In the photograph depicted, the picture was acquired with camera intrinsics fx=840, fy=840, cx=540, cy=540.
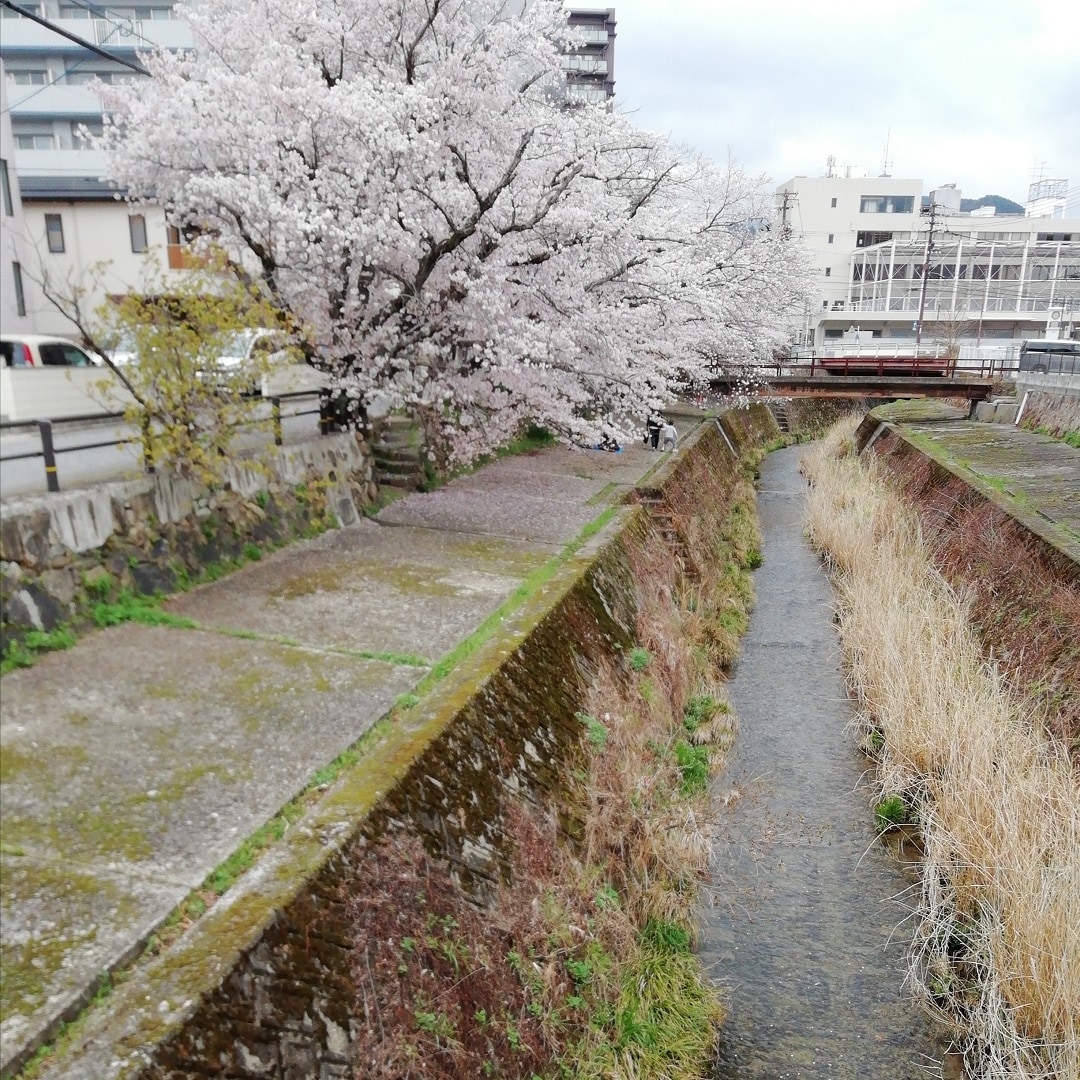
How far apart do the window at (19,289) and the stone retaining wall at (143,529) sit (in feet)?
72.1

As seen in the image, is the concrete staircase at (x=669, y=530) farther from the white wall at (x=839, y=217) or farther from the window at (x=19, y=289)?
the white wall at (x=839, y=217)

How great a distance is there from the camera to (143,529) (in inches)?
296

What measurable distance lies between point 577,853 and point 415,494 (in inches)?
308

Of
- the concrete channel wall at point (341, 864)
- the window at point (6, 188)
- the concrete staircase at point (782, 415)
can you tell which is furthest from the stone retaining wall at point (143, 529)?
the concrete staircase at point (782, 415)

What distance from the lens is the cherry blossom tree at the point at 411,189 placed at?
10.2m

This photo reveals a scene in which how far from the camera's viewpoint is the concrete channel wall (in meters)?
3.23

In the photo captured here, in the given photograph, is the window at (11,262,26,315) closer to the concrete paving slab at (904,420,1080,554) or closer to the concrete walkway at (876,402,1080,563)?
the concrete walkway at (876,402,1080,563)

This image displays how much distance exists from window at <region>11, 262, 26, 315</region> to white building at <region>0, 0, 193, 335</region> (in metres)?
0.17

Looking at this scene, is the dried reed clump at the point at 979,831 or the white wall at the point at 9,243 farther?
the white wall at the point at 9,243

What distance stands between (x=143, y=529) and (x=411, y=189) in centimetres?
549

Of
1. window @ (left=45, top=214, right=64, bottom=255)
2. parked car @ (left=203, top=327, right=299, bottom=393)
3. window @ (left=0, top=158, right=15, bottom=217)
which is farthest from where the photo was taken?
window @ (left=45, top=214, right=64, bottom=255)

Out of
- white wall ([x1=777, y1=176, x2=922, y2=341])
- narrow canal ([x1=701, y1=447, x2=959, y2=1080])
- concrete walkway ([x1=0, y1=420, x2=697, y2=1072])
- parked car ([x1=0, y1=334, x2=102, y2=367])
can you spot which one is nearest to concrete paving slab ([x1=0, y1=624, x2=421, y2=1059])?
concrete walkway ([x1=0, y1=420, x2=697, y2=1072])

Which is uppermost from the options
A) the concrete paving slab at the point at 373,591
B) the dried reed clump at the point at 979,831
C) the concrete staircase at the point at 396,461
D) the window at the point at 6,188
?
the window at the point at 6,188

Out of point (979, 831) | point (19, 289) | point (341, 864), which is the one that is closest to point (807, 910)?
point (979, 831)
